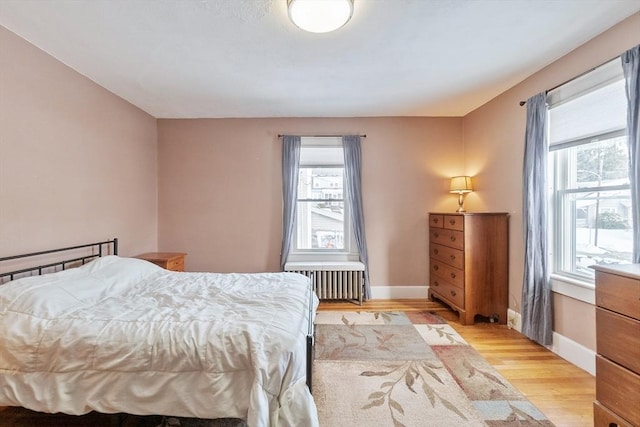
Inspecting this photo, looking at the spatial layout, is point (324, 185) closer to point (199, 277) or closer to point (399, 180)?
point (399, 180)

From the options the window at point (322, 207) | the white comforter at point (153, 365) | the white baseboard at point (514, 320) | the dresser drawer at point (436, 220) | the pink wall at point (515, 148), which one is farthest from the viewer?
the window at point (322, 207)

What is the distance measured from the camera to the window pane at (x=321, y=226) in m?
4.08

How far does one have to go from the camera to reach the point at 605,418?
1505 mm

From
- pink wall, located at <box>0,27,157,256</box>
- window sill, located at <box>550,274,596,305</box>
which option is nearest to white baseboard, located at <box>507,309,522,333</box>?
window sill, located at <box>550,274,596,305</box>

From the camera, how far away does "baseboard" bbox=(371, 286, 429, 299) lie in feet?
13.0

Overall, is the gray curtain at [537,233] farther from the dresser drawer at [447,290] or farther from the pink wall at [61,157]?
the pink wall at [61,157]

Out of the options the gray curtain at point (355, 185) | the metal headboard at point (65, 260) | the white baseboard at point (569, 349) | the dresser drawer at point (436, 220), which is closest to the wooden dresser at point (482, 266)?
the white baseboard at point (569, 349)

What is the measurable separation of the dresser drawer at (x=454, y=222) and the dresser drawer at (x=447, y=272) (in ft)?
1.60

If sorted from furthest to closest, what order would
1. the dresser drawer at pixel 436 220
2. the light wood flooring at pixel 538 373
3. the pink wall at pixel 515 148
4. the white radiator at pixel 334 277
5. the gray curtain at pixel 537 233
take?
the white radiator at pixel 334 277 < the dresser drawer at pixel 436 220 < the gray curtain at pixel 537 233 < the pink wall at pixel 515 148 < the light wood flooring at pixel 538 373

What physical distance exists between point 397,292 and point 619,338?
262cm

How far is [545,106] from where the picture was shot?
8.29ft

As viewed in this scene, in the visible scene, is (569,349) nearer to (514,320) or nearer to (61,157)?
(514,320)

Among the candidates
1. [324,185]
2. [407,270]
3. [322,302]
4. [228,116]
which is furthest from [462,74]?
[322,302]

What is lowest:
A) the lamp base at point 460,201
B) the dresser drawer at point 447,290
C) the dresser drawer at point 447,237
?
the dresser drawer at point 447,290
